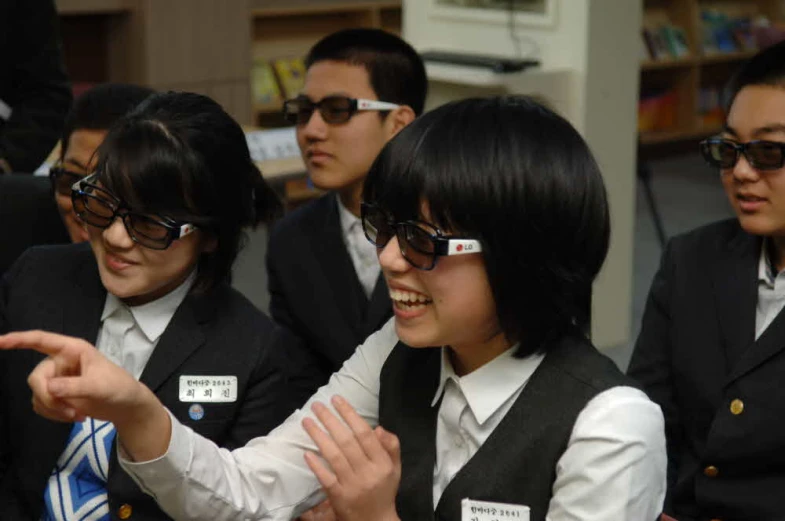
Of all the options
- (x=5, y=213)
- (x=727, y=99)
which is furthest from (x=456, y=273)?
(x=5, y=213)

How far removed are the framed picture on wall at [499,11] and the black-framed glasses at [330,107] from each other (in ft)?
6.19

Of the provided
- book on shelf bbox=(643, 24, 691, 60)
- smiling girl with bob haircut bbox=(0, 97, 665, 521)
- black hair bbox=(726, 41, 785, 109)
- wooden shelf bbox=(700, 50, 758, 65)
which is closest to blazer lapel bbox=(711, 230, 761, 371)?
black hair bbox=(726, 41, 785, 109)

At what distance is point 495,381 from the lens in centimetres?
149

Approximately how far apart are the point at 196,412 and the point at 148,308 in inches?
7.4

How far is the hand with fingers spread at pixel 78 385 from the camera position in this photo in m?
1.27

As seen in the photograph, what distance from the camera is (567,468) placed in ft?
4.55

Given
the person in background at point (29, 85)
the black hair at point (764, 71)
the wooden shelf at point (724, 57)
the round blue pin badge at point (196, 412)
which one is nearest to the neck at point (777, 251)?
the black hair at point (764, 71)

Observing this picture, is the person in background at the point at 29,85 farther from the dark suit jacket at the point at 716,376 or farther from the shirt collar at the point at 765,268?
the shirt collar at the point at 765,268

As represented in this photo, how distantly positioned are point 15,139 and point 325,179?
790mm

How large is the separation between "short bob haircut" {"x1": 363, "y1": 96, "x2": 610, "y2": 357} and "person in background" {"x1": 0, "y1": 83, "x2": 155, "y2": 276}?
92 cm

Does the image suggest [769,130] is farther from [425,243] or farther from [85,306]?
[85,306]

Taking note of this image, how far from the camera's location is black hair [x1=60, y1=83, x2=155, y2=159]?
7.29 feet

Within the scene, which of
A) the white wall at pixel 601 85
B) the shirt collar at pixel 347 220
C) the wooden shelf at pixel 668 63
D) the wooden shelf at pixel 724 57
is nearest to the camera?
the shirt collar at pixel 347 220

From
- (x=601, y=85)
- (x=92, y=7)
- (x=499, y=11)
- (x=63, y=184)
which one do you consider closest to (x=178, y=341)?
(x=63, y=184)
